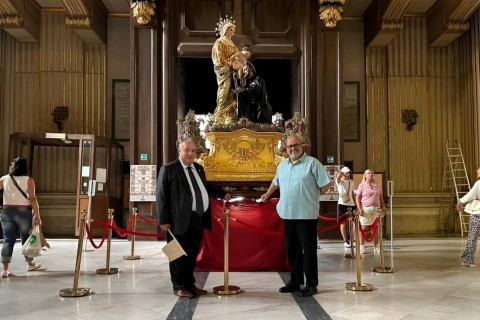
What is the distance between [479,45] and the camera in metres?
11.2

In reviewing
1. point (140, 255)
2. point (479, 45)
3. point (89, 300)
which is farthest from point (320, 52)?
point (89, 300)

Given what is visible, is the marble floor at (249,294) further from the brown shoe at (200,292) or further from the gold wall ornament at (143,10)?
the gold wall ornament at (143,10)

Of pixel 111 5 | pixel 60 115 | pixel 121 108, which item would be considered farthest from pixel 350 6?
pixel 60 115

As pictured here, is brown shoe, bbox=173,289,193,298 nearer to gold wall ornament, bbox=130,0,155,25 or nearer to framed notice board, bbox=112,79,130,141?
gold wall ornament, bbox=130,0,155,25

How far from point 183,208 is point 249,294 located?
1.02 metres

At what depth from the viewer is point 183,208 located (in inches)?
172

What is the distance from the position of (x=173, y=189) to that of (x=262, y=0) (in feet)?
22.5

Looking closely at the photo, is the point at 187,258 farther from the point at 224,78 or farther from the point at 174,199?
the point at 224,78

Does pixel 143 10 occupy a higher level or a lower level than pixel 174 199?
higher

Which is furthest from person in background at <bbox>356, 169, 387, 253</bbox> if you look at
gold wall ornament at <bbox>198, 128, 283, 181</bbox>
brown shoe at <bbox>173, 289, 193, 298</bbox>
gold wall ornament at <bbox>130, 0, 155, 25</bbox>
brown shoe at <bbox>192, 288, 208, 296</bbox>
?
gold wall ornament at <bbox>130, 0, 155, 25</bbox>

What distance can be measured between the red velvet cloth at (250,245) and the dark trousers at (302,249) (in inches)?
42.3

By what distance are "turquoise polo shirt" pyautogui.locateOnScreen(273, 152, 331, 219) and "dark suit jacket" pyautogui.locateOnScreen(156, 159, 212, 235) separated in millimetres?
914

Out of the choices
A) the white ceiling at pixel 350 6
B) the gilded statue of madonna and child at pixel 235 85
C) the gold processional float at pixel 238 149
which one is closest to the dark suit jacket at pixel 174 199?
the gold processional float at pixel 238 149

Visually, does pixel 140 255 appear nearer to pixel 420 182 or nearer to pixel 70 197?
pixel 70 197
